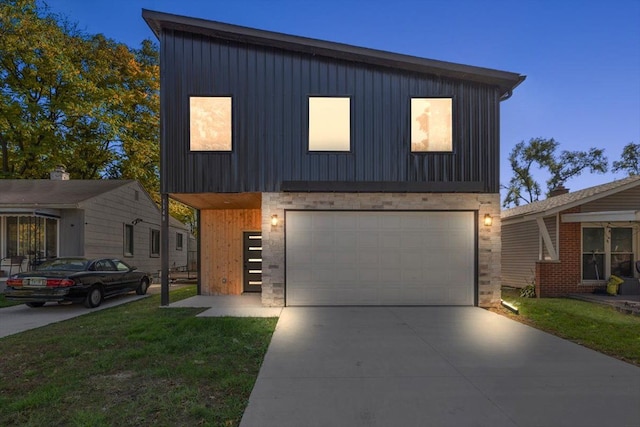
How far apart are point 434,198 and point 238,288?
6.72 meters

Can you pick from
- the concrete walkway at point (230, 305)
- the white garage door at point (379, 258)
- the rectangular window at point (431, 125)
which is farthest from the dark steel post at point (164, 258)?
the rectangular window at point (431, 125)

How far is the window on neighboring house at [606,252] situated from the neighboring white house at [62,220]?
17.1 m

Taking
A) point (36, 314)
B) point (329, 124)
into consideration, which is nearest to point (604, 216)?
point (329, 124)

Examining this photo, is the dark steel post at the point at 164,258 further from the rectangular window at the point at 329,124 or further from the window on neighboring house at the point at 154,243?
the window on neighboring house at the point at 154,243

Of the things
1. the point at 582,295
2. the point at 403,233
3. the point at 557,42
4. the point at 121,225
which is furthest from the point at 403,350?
the point at 557,42

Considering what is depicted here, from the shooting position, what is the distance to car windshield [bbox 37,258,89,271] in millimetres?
9844

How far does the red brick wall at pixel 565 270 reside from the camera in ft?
38.4

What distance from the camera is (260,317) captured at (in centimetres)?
789

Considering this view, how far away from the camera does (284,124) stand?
927cm

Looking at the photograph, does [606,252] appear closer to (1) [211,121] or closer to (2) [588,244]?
(2) [588,244]

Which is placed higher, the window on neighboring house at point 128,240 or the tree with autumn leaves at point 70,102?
the tree with autumn leaves at point 70,102

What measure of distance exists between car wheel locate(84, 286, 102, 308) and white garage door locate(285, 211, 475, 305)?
5.27 meters

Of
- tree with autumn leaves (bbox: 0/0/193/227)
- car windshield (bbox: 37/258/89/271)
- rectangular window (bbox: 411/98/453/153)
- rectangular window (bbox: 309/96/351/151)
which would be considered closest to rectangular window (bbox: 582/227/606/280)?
rectangular window (bbox: 411/98/453/153)

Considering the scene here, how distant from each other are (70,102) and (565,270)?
2307 cm
